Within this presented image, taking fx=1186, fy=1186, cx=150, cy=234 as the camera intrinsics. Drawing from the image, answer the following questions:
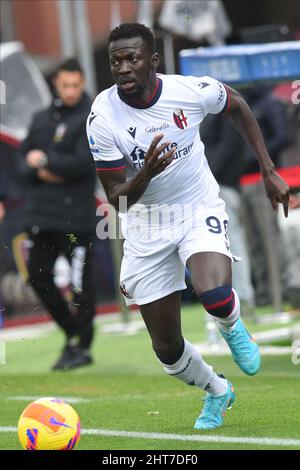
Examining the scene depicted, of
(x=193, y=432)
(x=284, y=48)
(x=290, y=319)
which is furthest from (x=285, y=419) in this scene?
(x=290, y=319)

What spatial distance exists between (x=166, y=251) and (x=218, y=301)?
51 cm

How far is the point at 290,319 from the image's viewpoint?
1228 centimetres

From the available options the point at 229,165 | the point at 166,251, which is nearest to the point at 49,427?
the point at 166,251

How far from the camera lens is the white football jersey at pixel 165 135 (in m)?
6.53

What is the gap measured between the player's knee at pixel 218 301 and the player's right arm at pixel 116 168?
2.10ft

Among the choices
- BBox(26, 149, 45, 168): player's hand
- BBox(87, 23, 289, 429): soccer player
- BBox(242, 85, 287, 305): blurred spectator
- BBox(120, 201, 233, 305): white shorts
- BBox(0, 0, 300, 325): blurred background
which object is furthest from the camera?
BBox(242, 85, 287, 305): blurred spectator

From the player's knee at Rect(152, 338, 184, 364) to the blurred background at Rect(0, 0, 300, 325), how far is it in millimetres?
3303

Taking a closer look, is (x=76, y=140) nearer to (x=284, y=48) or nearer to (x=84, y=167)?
(x=84, y=167)

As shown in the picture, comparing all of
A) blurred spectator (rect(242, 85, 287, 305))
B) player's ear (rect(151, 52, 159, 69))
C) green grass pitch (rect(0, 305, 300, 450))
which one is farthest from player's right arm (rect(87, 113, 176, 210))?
blurred spectator (rect(242, 85, 287, 305))

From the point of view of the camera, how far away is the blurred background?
39.3 feet

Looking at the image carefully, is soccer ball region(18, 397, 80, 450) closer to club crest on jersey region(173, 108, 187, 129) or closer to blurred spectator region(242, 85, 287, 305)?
club crest on jersey region(173, 108, 187, 129)

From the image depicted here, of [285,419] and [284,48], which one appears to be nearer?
[285,419]

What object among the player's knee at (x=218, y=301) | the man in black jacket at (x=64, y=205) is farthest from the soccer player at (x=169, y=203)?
the man in black jacket at (x=64, y=205)

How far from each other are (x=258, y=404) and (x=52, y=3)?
1319 centimetres
